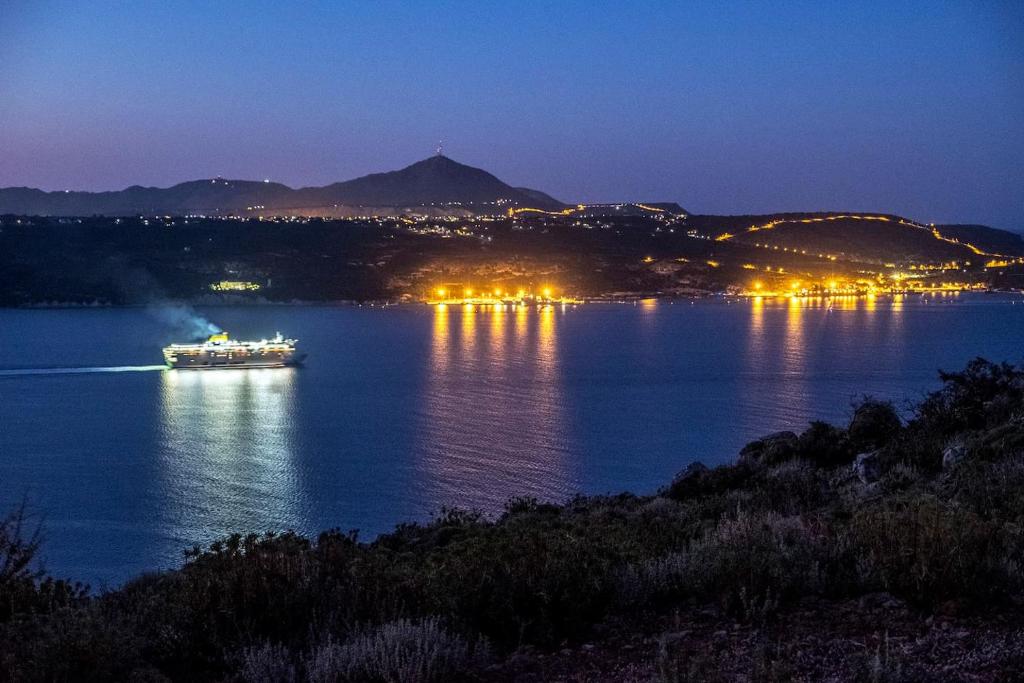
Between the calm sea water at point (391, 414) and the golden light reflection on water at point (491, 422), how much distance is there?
11 centimetres

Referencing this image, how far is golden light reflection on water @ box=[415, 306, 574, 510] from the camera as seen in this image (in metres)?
22.7

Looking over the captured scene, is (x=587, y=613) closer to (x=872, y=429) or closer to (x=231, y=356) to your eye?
(x=872, y=429)

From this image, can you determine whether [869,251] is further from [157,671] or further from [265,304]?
[157,671]

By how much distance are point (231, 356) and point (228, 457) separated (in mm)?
26858

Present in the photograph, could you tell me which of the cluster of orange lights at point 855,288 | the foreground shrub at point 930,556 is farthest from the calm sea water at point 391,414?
the cluster of orange lights at point 855,288

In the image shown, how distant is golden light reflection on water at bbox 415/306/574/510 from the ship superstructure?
305 inches

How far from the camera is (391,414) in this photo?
35.0m

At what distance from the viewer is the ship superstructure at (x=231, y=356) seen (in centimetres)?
5231

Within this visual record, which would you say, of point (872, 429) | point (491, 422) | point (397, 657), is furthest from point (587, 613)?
point (491, 422)

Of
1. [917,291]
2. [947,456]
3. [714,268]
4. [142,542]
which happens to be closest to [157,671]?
[947,456]

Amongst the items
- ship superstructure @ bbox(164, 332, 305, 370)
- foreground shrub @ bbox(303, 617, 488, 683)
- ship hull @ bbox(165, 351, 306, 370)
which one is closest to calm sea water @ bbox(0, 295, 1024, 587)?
ship hull @ bbox(165, 351, 306, 370)

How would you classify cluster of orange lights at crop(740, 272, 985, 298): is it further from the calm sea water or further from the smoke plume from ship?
the smoke plume from ship

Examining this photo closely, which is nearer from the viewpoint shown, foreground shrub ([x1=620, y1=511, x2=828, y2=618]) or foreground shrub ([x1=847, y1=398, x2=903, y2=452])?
foreground shrub ([x1=620, y1=511, x2=828, y2=618])

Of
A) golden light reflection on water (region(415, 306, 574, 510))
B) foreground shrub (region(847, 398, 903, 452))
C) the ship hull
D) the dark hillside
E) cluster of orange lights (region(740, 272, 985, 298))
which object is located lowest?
the ship hull
